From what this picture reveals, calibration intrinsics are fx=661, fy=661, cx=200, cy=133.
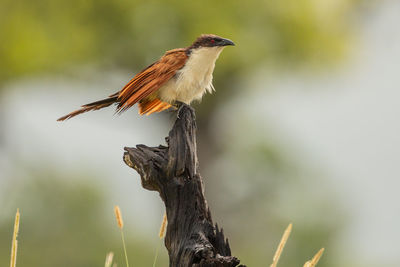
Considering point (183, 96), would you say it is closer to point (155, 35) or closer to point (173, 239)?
point (173, 239)

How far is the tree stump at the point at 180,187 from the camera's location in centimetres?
292

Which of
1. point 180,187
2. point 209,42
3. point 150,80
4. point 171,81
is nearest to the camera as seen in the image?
point 180,187

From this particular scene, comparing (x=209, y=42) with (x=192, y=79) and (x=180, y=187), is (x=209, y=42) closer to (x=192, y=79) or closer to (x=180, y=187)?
(x=192, y=79)

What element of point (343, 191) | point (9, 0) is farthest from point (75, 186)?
point (343, 191)

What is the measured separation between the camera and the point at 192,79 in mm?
3594

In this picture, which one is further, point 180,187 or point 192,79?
point 192,79

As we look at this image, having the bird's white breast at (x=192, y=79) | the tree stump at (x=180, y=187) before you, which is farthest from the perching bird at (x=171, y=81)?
the tree stump at (x=180, y=187)

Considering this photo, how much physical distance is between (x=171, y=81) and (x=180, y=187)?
759 millimetres

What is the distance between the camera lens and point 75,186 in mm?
12555

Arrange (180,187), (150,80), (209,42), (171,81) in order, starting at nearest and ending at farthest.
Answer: (180,187)
(150,80)
(171,81)
(209,42)

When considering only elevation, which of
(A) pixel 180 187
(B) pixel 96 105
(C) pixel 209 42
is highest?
(C) pixel 209 42

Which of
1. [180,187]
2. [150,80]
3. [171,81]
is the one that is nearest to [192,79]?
[171,81]

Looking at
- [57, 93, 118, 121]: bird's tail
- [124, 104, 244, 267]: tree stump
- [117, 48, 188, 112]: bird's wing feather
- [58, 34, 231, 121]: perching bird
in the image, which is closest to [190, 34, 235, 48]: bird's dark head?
[58, 34, 231, 121]: perching bird

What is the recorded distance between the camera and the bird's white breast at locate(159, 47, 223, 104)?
3562 mm
